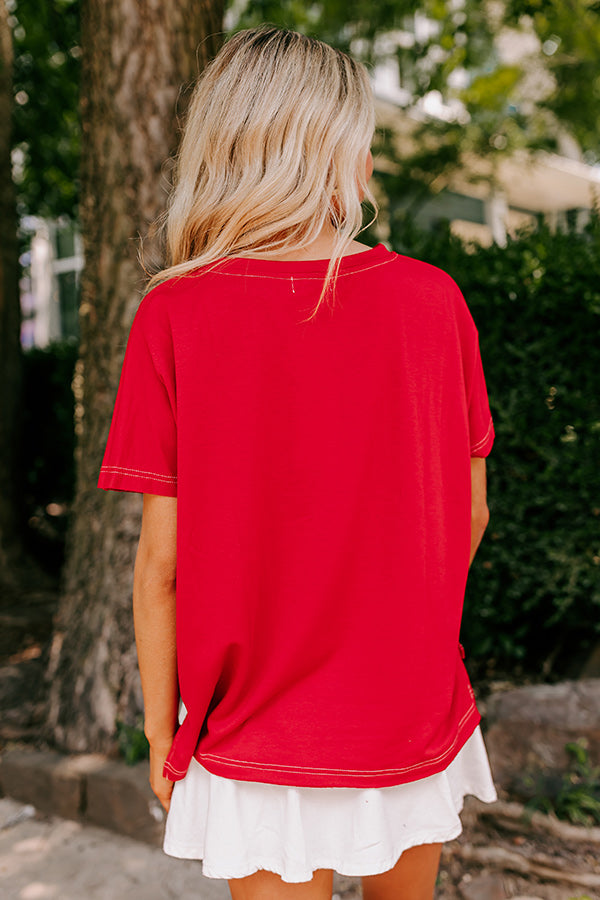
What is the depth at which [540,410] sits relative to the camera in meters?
3.30

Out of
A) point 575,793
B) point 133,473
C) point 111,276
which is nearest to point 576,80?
point 111,276

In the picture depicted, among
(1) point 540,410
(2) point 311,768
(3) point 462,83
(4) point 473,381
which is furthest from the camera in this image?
(3) point 462,83

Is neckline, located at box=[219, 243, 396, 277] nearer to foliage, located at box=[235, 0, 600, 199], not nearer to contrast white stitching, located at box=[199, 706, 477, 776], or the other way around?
contrast white stitching, located at box=[199, 706, 477, 776]

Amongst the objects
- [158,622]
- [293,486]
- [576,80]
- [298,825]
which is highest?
[576,80]

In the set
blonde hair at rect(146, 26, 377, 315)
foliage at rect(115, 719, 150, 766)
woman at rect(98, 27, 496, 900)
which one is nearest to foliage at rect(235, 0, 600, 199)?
foliage at rect(115, 719, 150, 766)

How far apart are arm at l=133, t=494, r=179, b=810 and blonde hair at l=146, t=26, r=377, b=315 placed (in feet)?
1.47

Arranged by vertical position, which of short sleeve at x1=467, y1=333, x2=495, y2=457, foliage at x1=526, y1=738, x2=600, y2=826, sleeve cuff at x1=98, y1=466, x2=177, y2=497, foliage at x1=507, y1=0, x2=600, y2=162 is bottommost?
foliage at x1=526, y1=738, x2=600, y2=826

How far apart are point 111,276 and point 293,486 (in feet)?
7.67

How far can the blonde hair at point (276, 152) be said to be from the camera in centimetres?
129

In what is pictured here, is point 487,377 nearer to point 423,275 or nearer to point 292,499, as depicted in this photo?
point 423,275

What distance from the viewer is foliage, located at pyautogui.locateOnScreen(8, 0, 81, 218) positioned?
6.03 m

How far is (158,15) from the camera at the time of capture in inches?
122

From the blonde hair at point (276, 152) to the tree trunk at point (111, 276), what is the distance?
1857 millimetres

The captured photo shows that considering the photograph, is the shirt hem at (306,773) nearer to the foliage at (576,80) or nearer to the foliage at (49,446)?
the foliage at (49,446)
